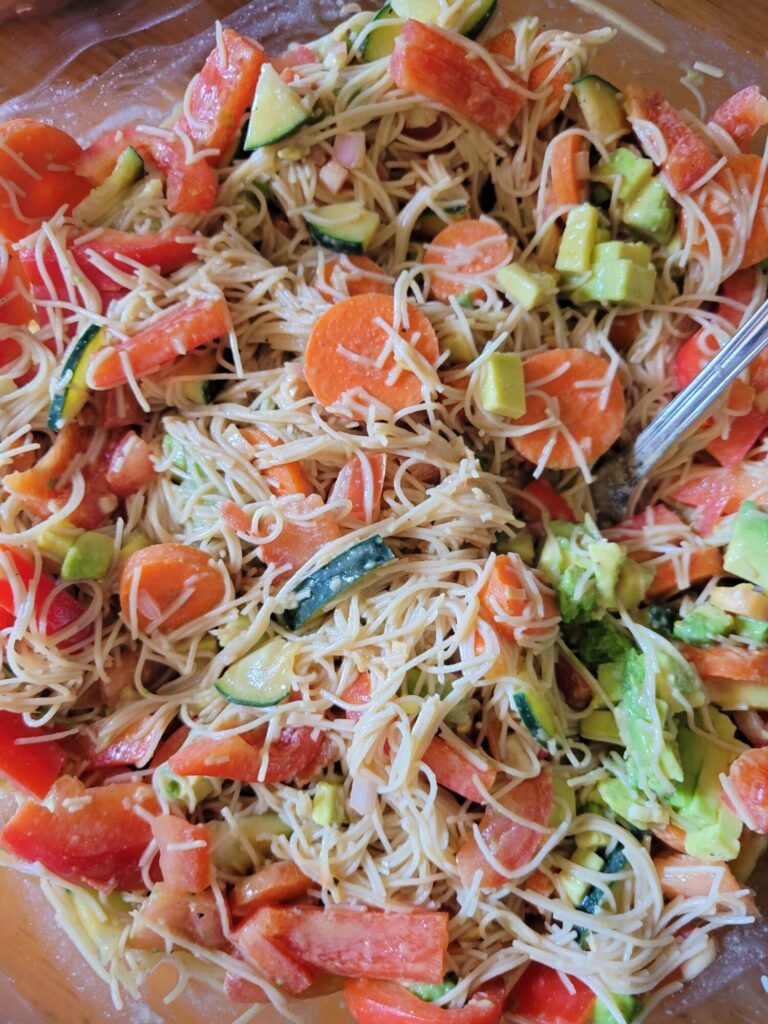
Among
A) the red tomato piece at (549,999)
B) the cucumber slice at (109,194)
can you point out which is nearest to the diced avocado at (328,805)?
the red tomato piece at (549,999)

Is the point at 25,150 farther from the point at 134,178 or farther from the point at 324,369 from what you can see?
the point at 324,369

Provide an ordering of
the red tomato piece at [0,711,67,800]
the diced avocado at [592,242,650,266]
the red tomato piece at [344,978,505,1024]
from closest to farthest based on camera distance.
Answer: the red tomato piece at [344,978,505,1024] → the red tomato piece at [0,711,67,800] → the diced avocado at [592,242,650,266]

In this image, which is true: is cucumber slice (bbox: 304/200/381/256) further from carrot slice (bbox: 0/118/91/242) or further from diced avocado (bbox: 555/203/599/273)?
carrot slice (bbox: 0/118/91/242)

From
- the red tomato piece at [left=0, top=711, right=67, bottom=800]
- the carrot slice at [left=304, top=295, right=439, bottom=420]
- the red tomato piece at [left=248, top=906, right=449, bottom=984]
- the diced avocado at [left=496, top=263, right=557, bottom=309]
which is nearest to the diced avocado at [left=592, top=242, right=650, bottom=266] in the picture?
the diced avocado at [left=496, top=263, right=557, bottom=309]

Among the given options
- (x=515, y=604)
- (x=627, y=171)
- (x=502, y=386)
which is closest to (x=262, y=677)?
(x=515, y=604)

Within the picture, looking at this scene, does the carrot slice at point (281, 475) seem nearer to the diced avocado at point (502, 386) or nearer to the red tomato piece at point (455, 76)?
the diced avocado at point (502, 386)

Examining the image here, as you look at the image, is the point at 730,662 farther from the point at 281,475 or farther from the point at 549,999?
the point at 281,475
